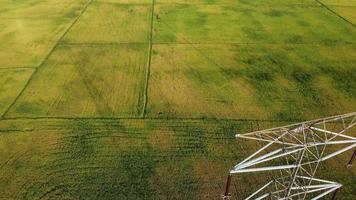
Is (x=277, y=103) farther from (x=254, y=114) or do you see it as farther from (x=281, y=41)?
(x=281, y=41)

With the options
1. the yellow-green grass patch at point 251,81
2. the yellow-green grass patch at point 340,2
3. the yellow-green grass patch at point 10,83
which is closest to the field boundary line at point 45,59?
the yellow-green grass patch at point 10,83

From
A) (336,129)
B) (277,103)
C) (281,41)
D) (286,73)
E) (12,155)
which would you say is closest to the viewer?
(12,155)

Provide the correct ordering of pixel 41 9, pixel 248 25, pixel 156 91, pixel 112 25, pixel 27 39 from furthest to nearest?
1. pixel 41 9
2. pixel 248 25
3. pixel 112 25
4. pixel 27 39
5. pixel 156 91

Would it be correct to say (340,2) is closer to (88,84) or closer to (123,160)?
(88,84)

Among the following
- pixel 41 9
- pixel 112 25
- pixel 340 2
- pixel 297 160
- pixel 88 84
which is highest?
pixel 297 160

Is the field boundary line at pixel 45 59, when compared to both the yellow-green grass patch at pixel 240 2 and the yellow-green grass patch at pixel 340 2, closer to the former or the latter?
the yellow-green grass patch at pixel 240 2

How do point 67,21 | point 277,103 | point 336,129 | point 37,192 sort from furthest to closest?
1. point 67,21
2. point 277,103
3. point 336,129
4. point 37,192

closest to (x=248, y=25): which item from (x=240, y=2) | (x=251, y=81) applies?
(x=240, y=2)

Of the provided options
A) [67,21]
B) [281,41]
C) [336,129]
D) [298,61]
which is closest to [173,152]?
[336,129]
